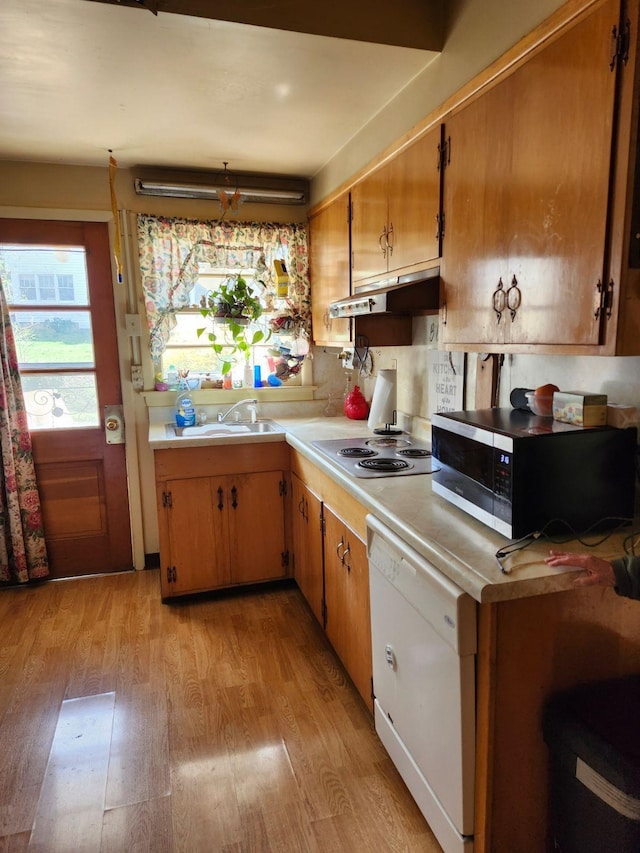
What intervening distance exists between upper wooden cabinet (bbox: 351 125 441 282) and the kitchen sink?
1.08 m

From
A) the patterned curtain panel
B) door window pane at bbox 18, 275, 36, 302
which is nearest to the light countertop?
the patterned curtain panel

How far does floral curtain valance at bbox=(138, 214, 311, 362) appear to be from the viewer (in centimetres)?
320

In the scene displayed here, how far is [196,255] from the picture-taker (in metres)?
3.25

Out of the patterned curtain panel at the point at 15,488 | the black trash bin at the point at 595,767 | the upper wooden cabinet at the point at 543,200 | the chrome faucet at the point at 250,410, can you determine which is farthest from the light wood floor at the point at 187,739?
the upper wooden cabinet at the point at 543,200

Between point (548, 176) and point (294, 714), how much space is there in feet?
6.61

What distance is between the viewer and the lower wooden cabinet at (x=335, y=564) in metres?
1.95

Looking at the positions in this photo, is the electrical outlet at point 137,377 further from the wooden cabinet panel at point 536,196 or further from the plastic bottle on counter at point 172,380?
the wooden cabinet panel at point 536,196

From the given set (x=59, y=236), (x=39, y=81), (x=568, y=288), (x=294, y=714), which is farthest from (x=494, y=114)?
(x=59, y=236)

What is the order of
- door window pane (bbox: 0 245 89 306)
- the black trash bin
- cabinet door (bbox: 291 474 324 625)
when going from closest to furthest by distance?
the black trash bin < cabinet door (bbox: 291 474 324 625) < door window pane (bbox: 0 245 89 306)

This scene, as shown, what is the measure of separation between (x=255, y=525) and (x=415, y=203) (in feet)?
6.15

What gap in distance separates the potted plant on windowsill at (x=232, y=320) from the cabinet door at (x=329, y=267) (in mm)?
388

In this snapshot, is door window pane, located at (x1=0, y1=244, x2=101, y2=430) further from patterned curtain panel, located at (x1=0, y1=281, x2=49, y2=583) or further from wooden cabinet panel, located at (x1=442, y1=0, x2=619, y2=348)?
wooden cabinet panel, located at (x1=442, y1=0, x2=619, y2=348)

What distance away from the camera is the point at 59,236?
123 inches

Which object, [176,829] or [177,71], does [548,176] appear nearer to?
[177,71]
